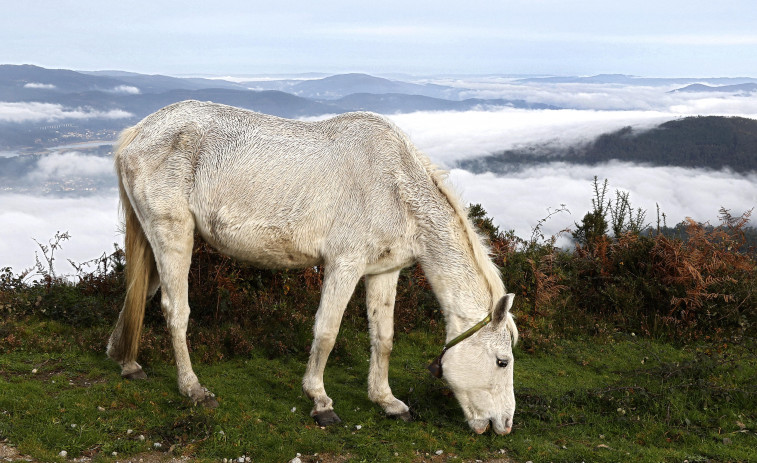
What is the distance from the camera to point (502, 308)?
486cm

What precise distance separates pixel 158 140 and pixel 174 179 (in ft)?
1.52

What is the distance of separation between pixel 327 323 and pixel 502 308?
1.63 meters

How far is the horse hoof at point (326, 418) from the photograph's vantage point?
526 centimetres

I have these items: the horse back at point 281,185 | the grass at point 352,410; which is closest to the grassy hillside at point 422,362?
the grass at point 352,410

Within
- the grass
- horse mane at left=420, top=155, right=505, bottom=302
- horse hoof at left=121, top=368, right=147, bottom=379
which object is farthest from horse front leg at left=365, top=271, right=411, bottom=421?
horse hoof at left=121, top=368, right=147, bottom=379

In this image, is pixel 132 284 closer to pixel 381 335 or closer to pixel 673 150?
pixel 381 335

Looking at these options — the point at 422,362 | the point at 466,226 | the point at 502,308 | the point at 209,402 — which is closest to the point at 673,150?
the point at 422,362

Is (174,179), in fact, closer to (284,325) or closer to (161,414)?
(161,414)

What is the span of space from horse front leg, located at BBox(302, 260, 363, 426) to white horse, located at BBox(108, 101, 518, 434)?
10 mm

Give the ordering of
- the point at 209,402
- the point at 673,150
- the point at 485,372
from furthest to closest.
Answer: the point at 673,150, the point at 209,402, the point at 485,372

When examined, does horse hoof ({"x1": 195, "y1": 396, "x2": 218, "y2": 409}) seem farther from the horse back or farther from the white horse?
the horse back

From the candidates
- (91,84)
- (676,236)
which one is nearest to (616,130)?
(676,236)

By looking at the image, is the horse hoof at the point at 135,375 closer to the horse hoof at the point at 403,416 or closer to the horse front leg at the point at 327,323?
the horse front leg at the point at 327,323

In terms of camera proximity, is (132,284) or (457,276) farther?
(132,284)
